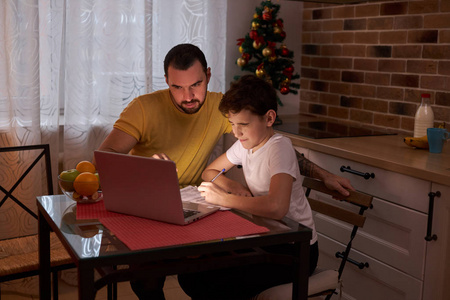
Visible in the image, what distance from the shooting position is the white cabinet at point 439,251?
2053mm

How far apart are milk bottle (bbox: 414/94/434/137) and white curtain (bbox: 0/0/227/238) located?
134 cm

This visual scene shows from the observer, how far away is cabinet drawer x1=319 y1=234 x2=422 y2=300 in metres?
2.25

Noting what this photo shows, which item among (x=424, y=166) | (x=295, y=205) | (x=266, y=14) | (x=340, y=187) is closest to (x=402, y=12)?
(x=266, y=14)

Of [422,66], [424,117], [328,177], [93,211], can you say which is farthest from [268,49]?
[93,211]

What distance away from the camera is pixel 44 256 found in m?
1.79

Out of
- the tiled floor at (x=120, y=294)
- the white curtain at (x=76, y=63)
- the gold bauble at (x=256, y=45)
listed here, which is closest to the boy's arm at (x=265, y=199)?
the tiled floor at (x=120, y=294)

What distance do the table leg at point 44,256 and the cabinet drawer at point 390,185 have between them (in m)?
1.36

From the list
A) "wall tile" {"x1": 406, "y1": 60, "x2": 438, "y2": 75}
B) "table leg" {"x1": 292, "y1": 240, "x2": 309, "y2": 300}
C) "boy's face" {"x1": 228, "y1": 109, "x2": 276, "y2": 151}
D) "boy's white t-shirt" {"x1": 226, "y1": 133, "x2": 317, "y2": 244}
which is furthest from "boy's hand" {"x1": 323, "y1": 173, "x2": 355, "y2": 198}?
"wall tile" {"x1": 406, "y1": 60, "x2": 438, "y2": 75}

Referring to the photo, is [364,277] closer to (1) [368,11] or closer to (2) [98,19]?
(1) [368,11]

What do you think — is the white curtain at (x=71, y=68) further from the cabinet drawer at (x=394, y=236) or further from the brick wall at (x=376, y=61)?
the cabinet drawer at (x=394, y=236)

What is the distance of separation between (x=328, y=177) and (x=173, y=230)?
2.60 ft

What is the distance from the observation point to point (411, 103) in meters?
2.92

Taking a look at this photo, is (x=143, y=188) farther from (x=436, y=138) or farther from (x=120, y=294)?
(x=120, y=294)

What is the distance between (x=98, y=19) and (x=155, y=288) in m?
1.65
